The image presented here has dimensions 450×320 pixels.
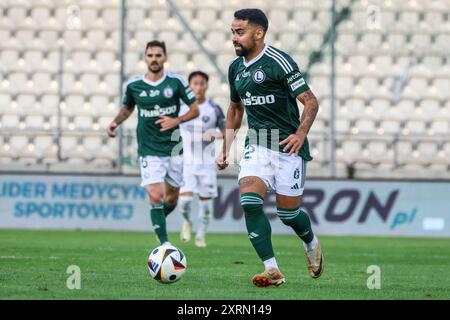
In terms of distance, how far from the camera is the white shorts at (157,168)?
42.6 feet

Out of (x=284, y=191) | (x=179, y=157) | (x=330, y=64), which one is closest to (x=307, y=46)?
(x=330, y=64)

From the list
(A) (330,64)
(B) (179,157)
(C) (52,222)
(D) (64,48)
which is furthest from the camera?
(D) (64,48)

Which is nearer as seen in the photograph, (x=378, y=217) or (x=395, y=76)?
(x=378, y=217)

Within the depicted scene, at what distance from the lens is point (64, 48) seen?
72.9 ft


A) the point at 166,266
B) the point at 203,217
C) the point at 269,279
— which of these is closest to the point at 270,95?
the point at 269,279

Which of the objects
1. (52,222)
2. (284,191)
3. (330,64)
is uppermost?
(330,64)

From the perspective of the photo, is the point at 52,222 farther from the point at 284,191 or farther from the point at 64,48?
the point at 284,191

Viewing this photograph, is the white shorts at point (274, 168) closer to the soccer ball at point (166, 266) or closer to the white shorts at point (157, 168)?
the soccer ball at point (166, 266)

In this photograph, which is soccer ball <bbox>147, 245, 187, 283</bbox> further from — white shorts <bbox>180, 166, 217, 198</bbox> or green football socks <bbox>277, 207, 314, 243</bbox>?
white shorts <bbox>180, 166, 217, 198</bbox>

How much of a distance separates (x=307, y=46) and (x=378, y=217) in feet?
13.5

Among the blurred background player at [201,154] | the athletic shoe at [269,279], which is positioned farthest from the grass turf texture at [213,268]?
the blurred background player at [201,154]

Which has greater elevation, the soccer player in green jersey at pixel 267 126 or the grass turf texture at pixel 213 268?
the soccer player in green jersey at pixel 267 126

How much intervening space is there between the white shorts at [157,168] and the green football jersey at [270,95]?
3.83 m
